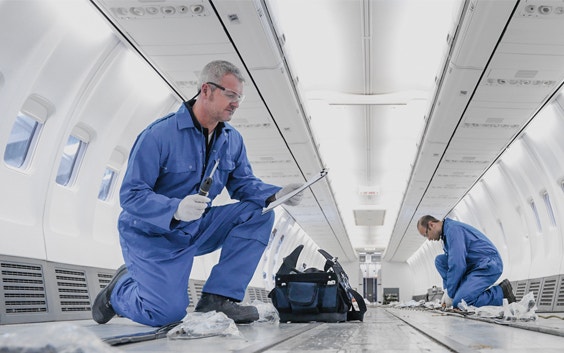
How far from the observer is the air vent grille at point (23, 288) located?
530 cm

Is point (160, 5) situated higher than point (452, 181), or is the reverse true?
point (452, 181)

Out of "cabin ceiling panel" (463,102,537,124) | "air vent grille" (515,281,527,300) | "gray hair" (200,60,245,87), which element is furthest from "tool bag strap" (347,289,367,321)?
"air vent grille" (515,281,527,300)

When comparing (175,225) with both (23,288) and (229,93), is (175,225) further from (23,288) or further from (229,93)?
→ (23,288)

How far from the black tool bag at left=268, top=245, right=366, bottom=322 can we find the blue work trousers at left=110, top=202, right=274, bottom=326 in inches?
32.9

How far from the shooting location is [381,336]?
2.94 metres

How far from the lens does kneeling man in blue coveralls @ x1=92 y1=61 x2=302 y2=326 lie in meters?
3.62

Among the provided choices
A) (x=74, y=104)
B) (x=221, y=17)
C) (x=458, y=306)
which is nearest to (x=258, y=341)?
(x=221, y=17)

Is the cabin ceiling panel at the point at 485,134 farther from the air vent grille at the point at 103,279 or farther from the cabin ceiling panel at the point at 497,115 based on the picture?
the air vent grille at the point at 103,279

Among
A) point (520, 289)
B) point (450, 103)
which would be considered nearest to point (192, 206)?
point (450, 103)

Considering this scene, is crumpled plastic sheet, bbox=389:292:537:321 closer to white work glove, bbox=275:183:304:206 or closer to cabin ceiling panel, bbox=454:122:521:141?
white work glove, bbox=275:183:304:206

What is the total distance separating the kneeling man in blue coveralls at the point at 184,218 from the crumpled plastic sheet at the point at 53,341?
6.14ft

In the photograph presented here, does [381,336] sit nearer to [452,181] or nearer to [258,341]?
[258,341]

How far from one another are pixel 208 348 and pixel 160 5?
4.61 metres

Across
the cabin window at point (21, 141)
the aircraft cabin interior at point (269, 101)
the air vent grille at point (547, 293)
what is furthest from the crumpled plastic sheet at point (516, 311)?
the air vent grille at point (547, 293)
